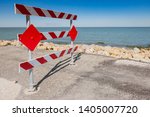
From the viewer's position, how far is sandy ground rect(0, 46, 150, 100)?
4.07 meters

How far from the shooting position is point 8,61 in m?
7.25

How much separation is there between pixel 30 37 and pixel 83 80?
1.96 m

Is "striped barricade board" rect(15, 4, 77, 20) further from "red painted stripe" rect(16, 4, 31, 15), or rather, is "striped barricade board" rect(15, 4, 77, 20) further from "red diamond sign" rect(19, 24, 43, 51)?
"red diamond sign" rect(19, 24, 43, 51)

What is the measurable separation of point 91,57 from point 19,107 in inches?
192

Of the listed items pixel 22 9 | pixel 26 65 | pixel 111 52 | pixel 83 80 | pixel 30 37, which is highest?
pixel 22 9

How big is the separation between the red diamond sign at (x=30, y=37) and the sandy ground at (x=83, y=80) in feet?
3.92

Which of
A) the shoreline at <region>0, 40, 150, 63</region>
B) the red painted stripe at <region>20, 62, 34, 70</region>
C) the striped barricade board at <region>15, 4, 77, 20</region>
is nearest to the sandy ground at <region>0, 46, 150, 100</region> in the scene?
the red painted stripe at <region>20, 62, 34, 70</region>

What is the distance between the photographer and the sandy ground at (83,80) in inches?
160

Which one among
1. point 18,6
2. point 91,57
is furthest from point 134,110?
point 91,57

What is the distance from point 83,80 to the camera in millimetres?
4988

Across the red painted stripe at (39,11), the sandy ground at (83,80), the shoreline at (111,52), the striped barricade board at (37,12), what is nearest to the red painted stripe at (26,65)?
the sandy ground at (83,80)

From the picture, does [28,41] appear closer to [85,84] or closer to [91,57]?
[85,84]

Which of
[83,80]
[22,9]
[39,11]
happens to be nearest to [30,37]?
[22,9]

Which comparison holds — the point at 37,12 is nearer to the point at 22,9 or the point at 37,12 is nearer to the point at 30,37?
the point at 22,9
